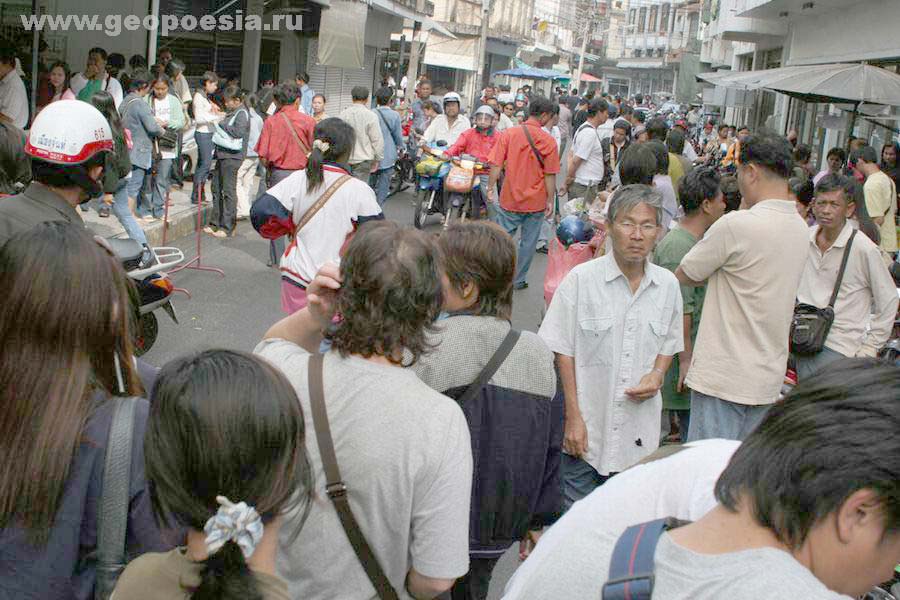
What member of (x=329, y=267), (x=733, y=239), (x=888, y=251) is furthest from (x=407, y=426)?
(x=888, y=251)

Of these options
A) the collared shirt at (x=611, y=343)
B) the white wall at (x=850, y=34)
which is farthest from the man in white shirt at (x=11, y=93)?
the white wall at (x=850, y=34)

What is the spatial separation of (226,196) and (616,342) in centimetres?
816

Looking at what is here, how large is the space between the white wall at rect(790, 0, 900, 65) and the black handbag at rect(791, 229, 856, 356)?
11.0 meters

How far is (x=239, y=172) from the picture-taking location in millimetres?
11750

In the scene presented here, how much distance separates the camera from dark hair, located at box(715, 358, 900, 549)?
1.40 metres

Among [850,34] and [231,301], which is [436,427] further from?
[850,34]

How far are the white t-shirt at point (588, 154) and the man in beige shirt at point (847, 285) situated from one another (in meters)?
5.90

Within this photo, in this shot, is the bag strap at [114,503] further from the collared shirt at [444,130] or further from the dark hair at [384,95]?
the collared shirt at [444,130]

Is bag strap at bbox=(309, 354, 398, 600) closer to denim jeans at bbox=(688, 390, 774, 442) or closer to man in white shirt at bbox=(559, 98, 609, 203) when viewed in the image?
denim jeans at bbox=(688, 390, 774, 442)

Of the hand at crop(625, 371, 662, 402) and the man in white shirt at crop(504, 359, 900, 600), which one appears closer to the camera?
the man in white shirt at crop(504, 359, 900, 600)

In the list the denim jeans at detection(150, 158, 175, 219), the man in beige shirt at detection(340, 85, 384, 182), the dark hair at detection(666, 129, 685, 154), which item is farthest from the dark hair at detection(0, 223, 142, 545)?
the man in beige shirt at detection(340, 85, 384, 182)

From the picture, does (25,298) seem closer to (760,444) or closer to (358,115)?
(760,444)

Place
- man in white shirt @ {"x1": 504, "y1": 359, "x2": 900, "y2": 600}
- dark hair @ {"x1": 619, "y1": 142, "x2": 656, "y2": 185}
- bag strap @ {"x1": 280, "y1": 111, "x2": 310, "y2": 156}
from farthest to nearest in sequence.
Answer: bag strap @ {"x1": 280, "y1": 111, "x2": 310, "y2": 156}
dark hair @ {"x1": 619, "y1": 142, "x2": 656, "y2": 185}
man in white shirt @ {"x1": 504, "y1": 359, "x2": 900, "y2": 600}

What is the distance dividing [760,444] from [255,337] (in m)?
6.46
